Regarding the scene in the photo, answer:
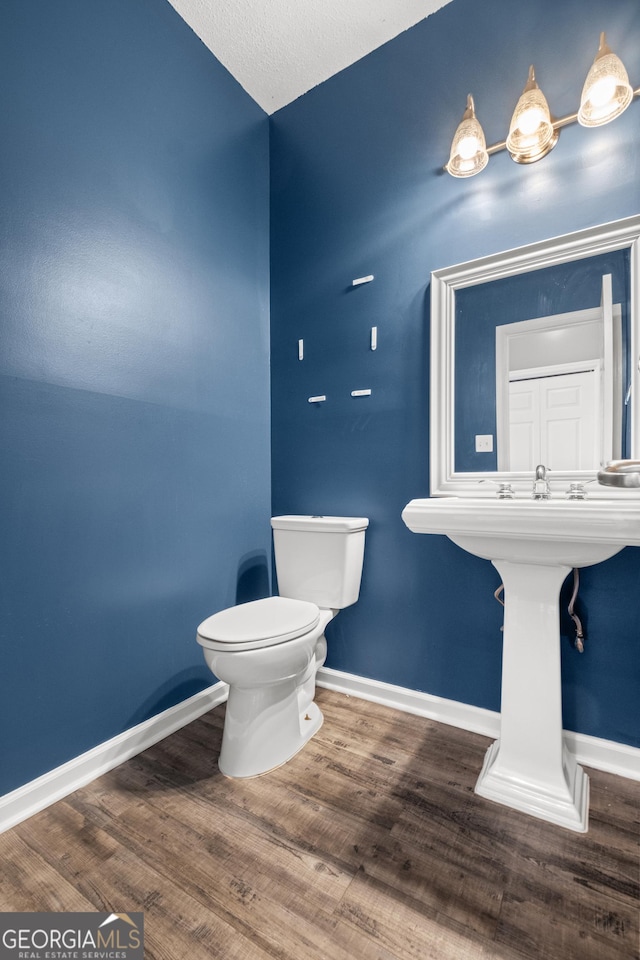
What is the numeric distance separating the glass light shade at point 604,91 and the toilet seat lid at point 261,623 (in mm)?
Result: 1794

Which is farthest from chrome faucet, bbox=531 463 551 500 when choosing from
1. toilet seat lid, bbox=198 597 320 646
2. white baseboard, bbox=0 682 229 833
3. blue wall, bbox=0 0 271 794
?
white baseboard, bbox=0 682 229 833

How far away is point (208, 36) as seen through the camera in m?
1.80

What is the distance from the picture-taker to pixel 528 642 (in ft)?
4.15

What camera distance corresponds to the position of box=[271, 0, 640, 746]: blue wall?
1.41 meters

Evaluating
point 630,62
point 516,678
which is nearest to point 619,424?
point 516,678

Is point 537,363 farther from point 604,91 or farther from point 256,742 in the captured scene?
point 256,742

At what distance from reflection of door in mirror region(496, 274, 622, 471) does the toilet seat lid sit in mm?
886

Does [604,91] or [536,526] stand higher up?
[604,91]

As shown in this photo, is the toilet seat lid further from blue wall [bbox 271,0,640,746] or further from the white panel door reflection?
the white panel door reflection

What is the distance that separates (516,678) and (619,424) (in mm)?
848

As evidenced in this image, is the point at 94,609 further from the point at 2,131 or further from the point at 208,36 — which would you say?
the point at 208,36

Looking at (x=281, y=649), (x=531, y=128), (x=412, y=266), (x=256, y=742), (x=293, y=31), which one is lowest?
(x=256, y=742)

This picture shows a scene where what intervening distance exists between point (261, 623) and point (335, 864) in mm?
617

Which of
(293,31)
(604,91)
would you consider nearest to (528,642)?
(604,91)
